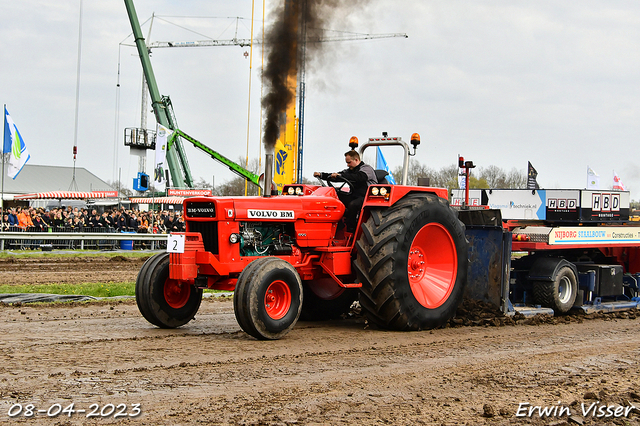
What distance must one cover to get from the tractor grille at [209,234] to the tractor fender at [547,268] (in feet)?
15.9

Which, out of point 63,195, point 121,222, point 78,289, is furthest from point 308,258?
point 63,195

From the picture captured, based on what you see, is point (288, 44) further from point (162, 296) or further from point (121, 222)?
point (121, 222)

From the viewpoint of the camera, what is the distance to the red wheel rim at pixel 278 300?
6738 mm

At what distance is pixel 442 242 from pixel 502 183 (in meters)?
44.4

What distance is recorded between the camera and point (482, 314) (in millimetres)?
8461

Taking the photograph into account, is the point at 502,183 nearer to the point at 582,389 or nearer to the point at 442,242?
the point at 442,242

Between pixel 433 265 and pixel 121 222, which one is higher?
pixel 433 265

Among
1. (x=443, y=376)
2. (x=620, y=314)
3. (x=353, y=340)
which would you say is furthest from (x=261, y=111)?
(x=620, y=314)

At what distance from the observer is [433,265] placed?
8156 mm

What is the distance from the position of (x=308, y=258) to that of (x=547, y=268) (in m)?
3.84

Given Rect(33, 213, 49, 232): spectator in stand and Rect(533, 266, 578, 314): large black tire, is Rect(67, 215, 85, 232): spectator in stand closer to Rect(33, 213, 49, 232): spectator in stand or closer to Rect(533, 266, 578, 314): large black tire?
Rect(33, 213, 49, 232): spectator in stand

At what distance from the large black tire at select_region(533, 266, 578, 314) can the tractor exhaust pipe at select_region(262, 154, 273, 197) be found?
436cm

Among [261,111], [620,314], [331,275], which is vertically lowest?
[620,314]

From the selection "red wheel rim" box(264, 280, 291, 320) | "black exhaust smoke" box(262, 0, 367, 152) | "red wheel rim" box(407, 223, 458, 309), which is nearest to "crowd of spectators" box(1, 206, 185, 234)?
"black exhaust smoke" box(262, 0, 367, 152)
